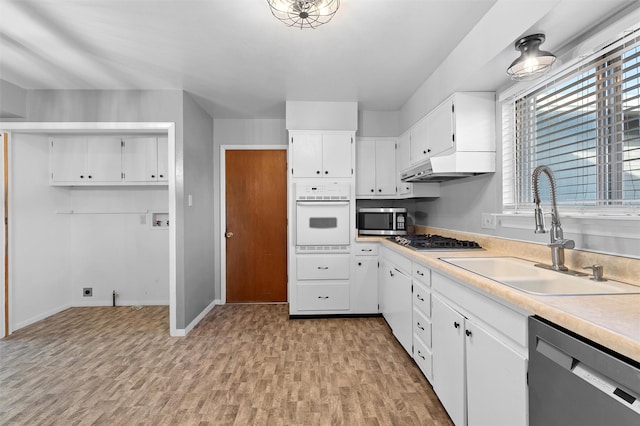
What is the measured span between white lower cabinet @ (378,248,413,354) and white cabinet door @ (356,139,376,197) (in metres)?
0.92

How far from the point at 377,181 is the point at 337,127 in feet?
2.75

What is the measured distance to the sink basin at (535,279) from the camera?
133 centimetres

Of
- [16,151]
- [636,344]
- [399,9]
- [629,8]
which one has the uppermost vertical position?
[399,9]

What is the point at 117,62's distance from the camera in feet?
8.85

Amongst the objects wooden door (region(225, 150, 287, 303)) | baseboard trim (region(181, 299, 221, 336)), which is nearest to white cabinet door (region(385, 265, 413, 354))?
wooden door (region(225, 150, 287, 303))

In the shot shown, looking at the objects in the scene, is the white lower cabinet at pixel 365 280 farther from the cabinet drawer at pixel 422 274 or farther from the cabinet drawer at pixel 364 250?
the cabinet drawer at pixel 422 274

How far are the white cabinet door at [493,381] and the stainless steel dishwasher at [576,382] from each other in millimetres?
71

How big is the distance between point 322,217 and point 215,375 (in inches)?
73.3

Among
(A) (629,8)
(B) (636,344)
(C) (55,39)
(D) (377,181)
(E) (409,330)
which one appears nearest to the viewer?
(B) (636,344)

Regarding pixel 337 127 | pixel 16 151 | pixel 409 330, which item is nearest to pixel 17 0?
pixel 16 151

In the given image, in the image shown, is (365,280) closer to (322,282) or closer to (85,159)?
(322,282)

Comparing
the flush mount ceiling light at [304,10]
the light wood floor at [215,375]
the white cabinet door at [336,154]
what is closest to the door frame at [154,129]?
the light wood floor at [215,375]

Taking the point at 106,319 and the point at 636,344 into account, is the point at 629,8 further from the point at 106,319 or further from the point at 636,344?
the point at 106,319

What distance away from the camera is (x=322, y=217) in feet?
11.9
